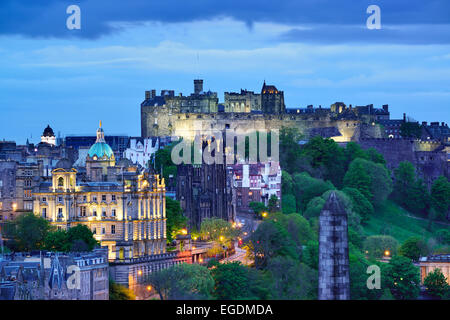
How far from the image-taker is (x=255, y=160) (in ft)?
502

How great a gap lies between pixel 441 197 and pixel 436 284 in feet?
171

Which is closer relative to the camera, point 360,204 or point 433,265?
point 433,265

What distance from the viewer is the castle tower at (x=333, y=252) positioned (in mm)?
71188

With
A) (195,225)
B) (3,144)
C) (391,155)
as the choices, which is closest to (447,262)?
(195,225)

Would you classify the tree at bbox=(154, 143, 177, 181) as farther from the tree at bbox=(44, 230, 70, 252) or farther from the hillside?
the tree at bbox=(44, 230, 70, 252)

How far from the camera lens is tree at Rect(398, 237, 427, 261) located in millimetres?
124750

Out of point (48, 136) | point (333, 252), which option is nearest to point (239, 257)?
point (333, 252)

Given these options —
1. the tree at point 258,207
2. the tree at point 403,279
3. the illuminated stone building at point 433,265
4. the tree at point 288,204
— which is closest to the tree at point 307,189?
the tree at point 288,204

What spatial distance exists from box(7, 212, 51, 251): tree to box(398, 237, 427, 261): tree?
34.3 m

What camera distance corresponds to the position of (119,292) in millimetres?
95500

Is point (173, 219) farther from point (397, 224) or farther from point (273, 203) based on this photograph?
point (397, 224)

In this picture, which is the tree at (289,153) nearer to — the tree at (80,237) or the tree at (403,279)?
the tree at (403,279)

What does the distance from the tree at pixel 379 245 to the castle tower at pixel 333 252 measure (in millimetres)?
52264
